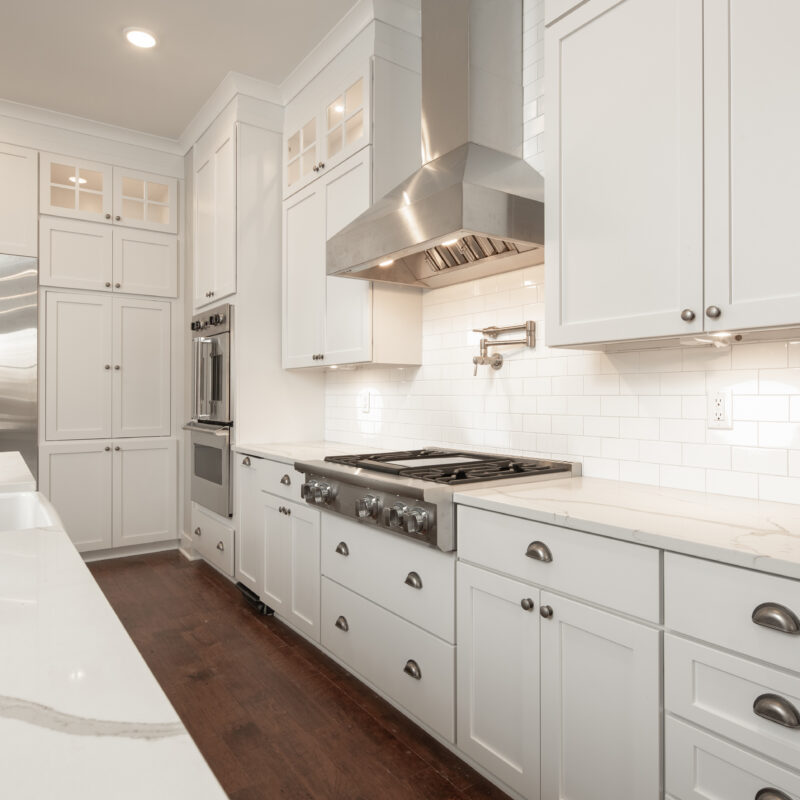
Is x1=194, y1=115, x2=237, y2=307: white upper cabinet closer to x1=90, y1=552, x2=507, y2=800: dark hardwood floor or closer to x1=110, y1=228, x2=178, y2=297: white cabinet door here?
x1=110, y1=228, x2=178, y2=297: white cabinet door

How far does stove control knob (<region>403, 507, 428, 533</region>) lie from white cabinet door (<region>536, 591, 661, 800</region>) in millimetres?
451

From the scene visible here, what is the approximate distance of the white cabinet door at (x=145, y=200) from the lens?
427 centimetres

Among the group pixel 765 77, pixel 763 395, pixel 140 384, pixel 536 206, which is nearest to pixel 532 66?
pixel 536 206

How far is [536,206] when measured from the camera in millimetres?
2127

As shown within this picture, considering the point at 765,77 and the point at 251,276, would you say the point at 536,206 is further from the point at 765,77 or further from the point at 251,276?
the point at 251,276

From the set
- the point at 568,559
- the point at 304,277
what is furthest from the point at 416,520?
the point at 304,277

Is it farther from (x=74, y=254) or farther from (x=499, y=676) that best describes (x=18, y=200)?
(x=499, y=676)

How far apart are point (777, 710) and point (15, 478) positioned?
195cm

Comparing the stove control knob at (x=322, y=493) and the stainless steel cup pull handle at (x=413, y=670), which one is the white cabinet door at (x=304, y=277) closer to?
the stove control knob at (x=322, y=493)

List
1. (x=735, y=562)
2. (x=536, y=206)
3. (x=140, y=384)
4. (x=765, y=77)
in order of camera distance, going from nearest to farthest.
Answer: (x=735, y=562)
(x=765, y=77)
(x=536, y=206)
(x=140, y=384)

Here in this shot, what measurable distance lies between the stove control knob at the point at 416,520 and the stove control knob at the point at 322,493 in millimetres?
549

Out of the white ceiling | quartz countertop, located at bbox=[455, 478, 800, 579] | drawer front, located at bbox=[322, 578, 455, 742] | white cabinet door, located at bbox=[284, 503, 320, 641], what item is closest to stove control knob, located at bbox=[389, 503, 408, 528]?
quartz countertop, located at bbox=[455, 478, 800, 579]

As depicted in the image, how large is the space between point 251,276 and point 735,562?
303cm

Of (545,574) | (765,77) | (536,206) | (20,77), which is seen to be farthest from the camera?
(20,77)
